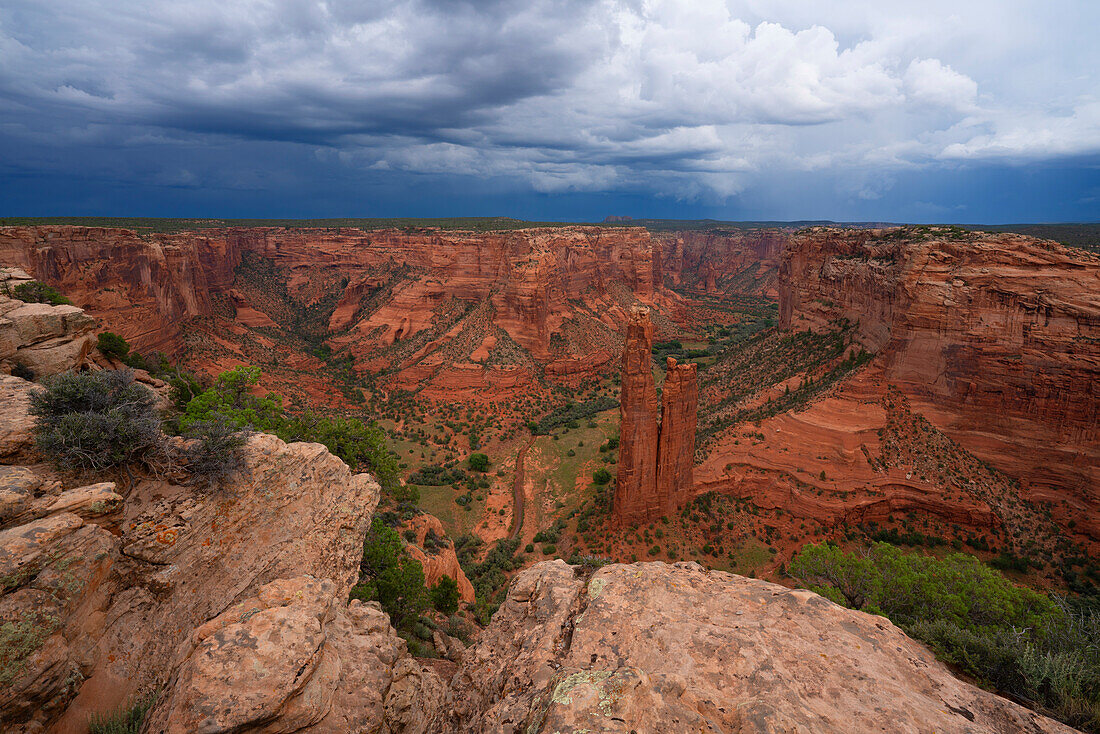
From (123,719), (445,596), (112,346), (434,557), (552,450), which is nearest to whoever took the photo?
(123,719)

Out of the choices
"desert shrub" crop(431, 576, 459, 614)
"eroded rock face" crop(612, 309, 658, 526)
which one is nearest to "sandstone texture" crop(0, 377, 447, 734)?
"desert shrub" crop(431, 576, 459, 614)

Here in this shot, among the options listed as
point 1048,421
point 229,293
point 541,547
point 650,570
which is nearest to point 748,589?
point 650,570

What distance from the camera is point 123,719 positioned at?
253 inches

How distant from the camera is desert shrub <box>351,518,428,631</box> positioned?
52.9 ft

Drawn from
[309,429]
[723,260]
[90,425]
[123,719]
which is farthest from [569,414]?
[723,260]

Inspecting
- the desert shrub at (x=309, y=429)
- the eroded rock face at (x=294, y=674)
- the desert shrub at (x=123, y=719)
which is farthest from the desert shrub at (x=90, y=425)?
the desert shrub at (x=309, y=429)

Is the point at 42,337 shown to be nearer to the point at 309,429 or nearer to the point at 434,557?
the point at 309,429

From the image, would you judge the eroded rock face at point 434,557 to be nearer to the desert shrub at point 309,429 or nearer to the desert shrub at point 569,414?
the desert shrub at point 309,429

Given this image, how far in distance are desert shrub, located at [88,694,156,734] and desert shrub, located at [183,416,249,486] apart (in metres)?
3.65

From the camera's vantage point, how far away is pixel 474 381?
56344mm

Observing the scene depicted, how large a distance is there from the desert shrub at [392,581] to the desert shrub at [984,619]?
15095mm

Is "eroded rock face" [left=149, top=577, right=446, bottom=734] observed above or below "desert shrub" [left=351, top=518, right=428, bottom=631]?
above

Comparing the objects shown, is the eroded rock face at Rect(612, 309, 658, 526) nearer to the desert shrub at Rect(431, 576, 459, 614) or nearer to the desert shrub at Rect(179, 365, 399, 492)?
the desert shrub at Rect(431, 576, 459, 614)

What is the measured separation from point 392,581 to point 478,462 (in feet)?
83.9
